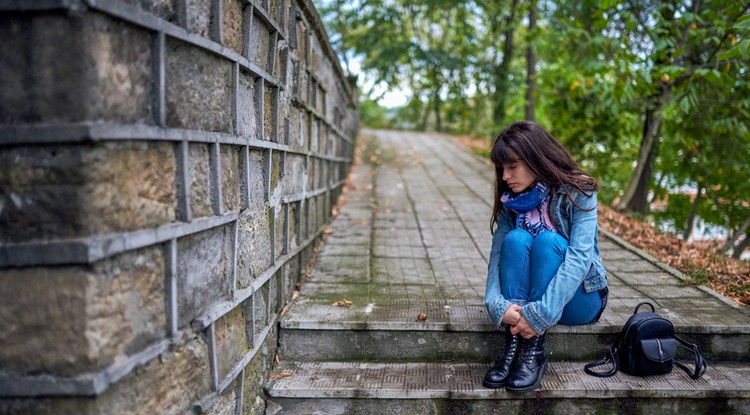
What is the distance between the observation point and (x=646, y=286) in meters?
3.53

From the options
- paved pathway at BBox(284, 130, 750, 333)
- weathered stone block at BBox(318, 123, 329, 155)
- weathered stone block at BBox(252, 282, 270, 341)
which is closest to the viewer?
weathered stone block at BBox(252, 282, 270, 341)

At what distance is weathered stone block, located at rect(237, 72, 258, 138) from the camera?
84.3 inches

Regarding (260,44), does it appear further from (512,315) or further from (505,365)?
(505,365)

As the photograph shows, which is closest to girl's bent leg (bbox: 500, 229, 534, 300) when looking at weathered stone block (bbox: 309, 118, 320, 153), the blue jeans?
the blue jeans

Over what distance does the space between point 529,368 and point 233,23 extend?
1.88 m

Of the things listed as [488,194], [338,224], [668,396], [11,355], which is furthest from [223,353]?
[488,194]

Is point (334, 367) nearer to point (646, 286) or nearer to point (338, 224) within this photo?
point (646, 286)

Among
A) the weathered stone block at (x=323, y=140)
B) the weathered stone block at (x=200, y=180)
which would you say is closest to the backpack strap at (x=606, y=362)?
the weathered stone block at (x=200, y=180)

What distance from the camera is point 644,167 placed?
6.98 metres

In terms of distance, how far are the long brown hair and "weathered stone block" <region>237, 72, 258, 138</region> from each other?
1097 mm

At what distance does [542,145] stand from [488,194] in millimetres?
4619

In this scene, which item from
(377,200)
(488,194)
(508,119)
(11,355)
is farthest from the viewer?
(508,119)

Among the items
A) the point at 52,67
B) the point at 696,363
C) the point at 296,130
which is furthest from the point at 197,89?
the point at 696,363

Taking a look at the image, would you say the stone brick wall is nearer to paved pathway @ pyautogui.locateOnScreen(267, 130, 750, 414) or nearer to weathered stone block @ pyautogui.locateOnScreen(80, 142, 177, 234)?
weathered stone block @ pyautogui.locateOnScreen(80, 142, 177, 234)
